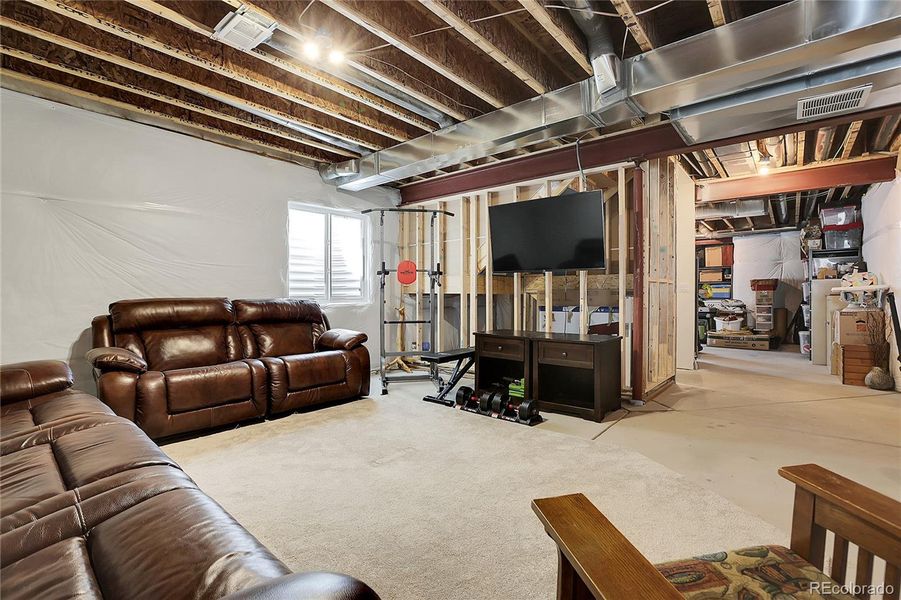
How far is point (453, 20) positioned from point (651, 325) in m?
3.53

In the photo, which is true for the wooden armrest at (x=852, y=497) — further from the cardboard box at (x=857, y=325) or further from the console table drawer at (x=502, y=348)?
the cardboard box at (x=857, y=325)

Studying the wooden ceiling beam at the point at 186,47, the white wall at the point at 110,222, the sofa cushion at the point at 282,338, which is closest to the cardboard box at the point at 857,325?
the wooden ceiling beam at the point at 186,47

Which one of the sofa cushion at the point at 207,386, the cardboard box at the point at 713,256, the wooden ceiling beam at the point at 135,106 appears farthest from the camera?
the cardboard box at the point at 713,256

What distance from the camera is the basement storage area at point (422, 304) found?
→ 1113 mm

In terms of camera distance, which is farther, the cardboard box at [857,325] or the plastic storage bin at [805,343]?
the plastic storage bin at [805,343]

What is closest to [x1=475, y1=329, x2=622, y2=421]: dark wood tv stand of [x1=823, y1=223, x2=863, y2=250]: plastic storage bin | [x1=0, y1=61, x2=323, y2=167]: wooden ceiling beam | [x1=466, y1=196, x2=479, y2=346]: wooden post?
[x1=466, y1=196, x2=479, y2=346]: wooden post

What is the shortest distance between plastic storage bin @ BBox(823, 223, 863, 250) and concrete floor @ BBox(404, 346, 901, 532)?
2.76 metres

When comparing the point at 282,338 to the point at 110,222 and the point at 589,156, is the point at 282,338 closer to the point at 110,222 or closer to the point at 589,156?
the point at 110,222

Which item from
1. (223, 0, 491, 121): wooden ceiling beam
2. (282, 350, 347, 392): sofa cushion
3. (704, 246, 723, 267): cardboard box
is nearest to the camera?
(223, 0, 491, 121): wooden ceiling beam

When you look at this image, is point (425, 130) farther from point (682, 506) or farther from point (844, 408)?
point (844, 408)

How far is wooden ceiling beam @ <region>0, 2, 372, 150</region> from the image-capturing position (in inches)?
105

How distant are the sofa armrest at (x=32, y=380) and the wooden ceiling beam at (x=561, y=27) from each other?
11.6 feet

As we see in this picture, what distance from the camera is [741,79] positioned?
255cm

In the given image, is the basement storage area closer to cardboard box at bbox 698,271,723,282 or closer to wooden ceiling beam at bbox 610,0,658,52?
wooden ceiling beam at bbox 610,0,658,52
